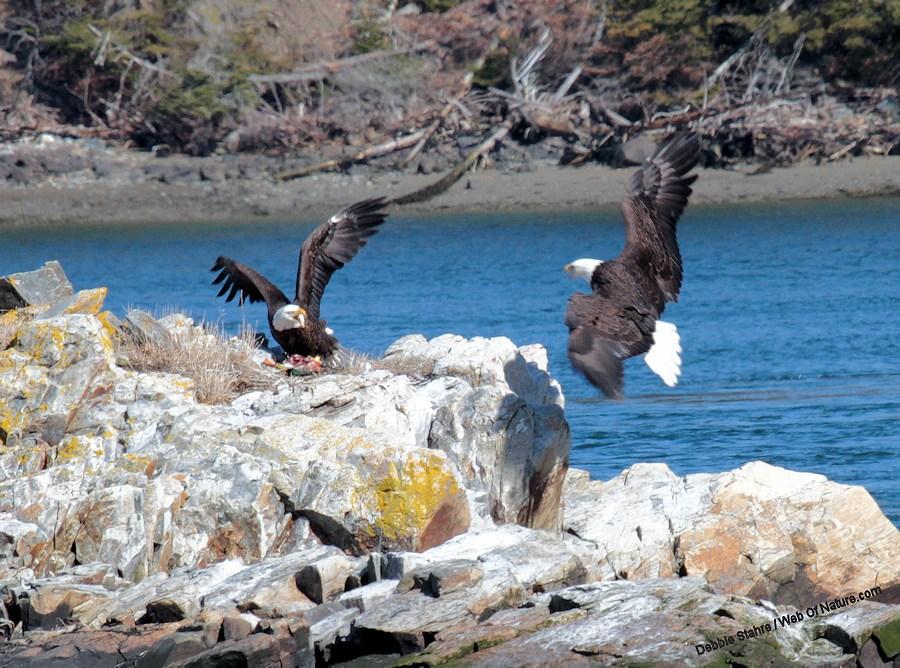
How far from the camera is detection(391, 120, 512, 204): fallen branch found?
44.1m

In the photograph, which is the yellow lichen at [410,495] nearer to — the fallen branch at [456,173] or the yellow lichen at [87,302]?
the yellow lichen at [87,302]

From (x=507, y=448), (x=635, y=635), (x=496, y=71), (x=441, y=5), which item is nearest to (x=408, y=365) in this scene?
(x=507, y=448)

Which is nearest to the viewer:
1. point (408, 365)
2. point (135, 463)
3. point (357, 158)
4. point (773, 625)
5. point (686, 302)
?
point (773, 625)

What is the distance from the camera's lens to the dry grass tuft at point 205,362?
451 inches

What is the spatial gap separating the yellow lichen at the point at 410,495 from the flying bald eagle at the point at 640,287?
4.07 ft

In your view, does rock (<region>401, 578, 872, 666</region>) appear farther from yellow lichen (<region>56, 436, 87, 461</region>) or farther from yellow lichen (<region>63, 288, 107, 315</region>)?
yellow lichen (<region>63, 288, 107, 315</region>)

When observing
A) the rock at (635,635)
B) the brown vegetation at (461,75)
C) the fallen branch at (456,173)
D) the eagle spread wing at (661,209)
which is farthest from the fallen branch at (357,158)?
the rock at (635,635)

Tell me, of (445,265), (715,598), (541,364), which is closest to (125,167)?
(445,265)

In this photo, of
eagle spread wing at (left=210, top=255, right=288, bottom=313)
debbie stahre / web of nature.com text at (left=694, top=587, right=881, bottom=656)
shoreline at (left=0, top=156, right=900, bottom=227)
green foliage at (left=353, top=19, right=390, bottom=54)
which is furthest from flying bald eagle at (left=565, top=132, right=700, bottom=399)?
green foliage at (left=353, top=19, right=390, bottom=54)

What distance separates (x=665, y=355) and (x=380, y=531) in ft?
6.92

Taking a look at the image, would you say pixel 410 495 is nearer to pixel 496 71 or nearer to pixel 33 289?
pixel 33 289

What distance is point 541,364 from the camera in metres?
12.6

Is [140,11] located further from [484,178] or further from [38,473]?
[38,473]

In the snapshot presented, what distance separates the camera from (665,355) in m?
10.4
